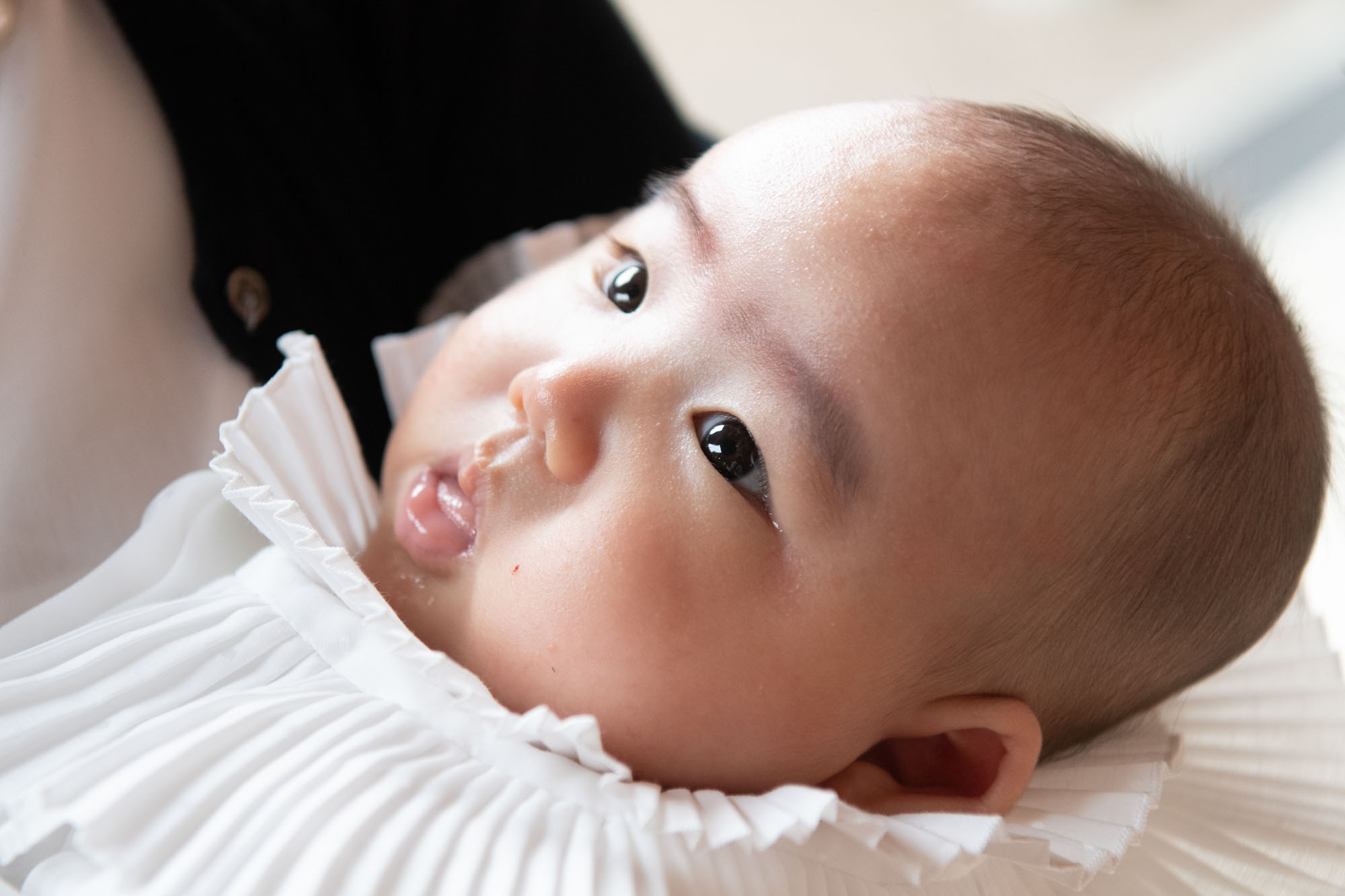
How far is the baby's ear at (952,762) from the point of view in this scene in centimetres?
57

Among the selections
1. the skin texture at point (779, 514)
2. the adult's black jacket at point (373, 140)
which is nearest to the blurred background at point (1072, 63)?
the adult's black jacket at point (373, 140)

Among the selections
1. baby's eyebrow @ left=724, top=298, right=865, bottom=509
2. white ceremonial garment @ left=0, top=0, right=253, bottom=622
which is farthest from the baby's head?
white ceremonial garment @ left=0, top=0, right=253, bottom=622

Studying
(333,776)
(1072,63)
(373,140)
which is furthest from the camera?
(1072,63)

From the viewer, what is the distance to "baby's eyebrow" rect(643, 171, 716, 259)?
60 centimetres

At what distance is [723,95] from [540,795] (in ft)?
4.17

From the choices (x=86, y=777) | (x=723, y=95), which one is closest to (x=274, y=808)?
(x=86, y=777)

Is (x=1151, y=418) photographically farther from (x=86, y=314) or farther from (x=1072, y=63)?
(x=1072, y=63)

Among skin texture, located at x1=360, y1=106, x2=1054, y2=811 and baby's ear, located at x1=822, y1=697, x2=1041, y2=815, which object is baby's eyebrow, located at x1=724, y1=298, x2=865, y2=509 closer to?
skin texture, located at x1=360, y1=106, x2=1054, y2=811

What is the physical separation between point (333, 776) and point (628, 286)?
0.33 meters

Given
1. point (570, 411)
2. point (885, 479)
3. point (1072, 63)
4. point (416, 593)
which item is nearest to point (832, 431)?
point (885, 479)

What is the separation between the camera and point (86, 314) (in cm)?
64

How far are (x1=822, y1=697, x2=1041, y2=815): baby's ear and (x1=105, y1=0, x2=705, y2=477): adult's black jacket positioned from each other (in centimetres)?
45

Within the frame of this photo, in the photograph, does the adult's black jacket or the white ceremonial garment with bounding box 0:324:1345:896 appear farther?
the adult's black jacket

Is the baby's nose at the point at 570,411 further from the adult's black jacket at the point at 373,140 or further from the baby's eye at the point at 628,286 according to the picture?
the adult's black jacket at the point at 373,140
